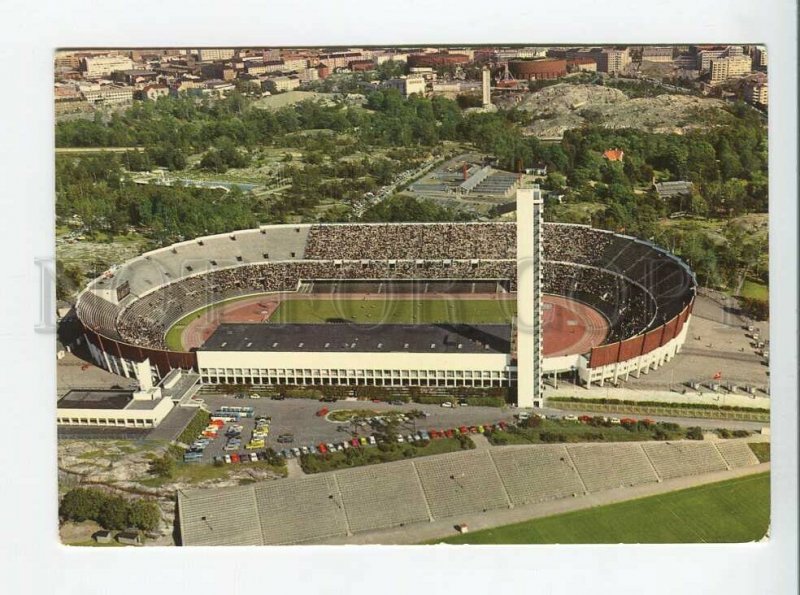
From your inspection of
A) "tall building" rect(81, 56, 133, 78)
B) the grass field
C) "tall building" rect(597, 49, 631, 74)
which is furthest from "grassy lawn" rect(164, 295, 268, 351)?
"tall building" rect(597, 49, 631, 74)

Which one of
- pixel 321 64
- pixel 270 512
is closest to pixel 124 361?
pixel 270 512

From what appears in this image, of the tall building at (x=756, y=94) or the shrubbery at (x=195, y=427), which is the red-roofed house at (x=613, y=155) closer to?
the tall building at (x=756, y=94)

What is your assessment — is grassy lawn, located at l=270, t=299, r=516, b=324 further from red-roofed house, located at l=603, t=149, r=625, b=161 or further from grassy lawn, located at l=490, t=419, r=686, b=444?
red-roofed house, located at l=603, t=149, r=625, b=161

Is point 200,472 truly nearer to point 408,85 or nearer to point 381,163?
point 381,163

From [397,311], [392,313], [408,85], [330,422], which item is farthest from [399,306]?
[408,85]

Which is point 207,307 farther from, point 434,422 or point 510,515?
point 510,515

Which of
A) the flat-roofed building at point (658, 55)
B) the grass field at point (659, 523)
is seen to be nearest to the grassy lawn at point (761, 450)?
the grass field at point (659, 523)
